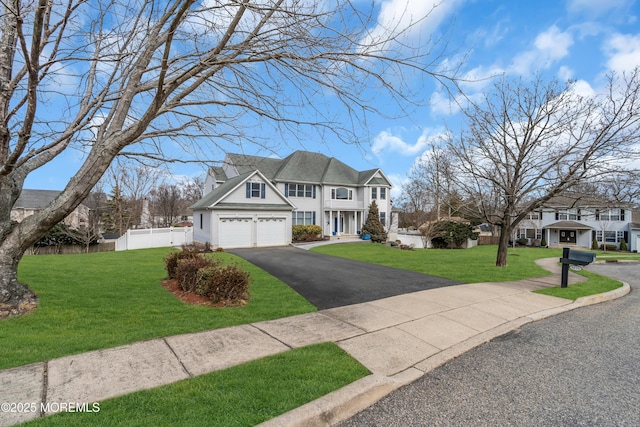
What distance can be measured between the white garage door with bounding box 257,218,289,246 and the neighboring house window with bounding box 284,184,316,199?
5.31 meters

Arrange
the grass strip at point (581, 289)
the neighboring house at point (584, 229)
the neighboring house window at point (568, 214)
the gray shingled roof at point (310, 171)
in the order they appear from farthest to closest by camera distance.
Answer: the neighboring house at point (584, 229)
the gray shingled roof at point (310, 171)
the neighboring house window at point (568, 214)
the grass strip at point (581, 289)

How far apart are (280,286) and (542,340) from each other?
6157 millimetres

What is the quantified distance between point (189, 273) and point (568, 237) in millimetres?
52551

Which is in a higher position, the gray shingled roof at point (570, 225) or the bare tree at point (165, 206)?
the bare tree at point (165, 206)

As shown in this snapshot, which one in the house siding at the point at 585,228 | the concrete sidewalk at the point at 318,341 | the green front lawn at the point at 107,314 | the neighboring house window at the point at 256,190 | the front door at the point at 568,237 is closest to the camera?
the concrete sidewalk at the point at 318,341

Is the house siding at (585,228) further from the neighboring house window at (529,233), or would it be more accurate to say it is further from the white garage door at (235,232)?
the white garage door at (235,232)

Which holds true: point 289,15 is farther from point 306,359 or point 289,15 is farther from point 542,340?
point 542,340

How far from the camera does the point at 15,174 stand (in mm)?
5785

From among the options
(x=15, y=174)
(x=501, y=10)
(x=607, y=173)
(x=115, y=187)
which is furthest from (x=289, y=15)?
(x=115, y=187)

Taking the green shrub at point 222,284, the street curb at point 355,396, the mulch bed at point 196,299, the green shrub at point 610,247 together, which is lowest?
the green shrub at point 610,247

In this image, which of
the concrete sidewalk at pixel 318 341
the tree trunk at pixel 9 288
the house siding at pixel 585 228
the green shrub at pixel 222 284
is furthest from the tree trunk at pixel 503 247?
the house siding at pixel 585 228

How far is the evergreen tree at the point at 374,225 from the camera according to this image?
3054cm

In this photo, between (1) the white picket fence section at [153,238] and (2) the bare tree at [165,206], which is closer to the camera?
(1) the white picket fence section at [153,238]

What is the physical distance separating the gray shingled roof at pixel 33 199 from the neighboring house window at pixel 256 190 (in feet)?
104
